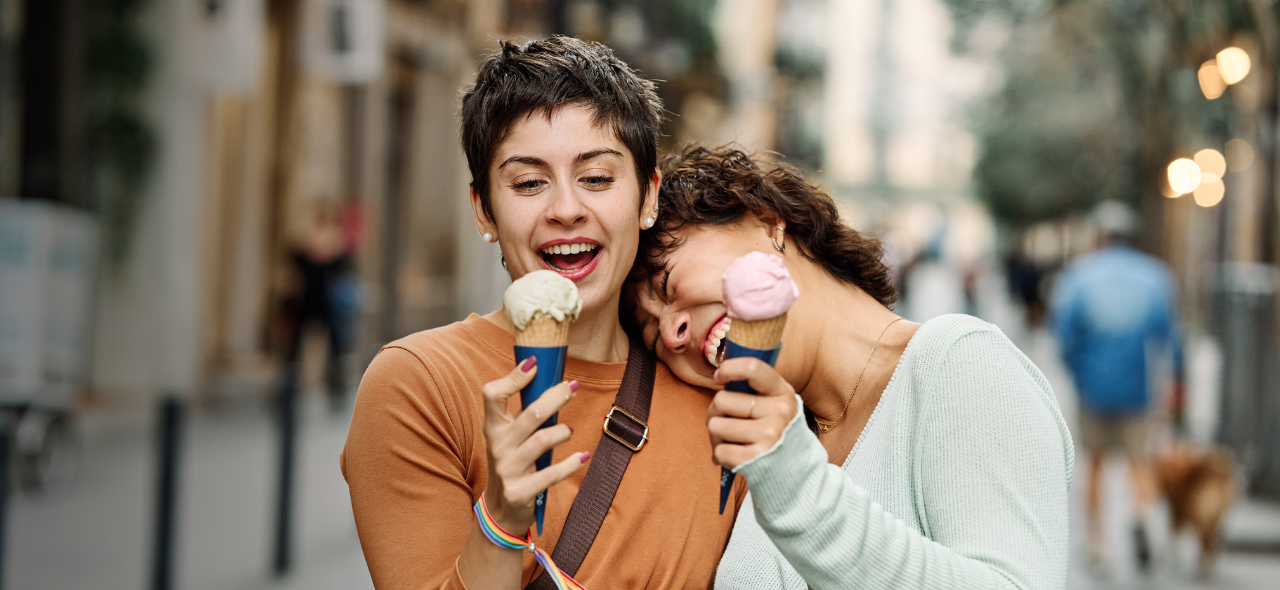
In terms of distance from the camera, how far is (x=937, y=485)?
5.92ft

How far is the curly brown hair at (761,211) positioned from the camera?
212 cm

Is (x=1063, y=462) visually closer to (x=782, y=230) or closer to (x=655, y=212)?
(x=782, y=230)

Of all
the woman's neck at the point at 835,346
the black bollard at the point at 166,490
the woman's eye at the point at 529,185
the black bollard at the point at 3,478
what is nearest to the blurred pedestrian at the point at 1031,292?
the black bollard at the point at 166,490

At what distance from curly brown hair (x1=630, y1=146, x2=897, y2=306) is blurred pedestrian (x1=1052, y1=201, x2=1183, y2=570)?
5547 mm

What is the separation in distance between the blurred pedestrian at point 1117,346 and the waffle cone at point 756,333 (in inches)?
246

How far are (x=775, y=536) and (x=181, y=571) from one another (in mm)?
5042

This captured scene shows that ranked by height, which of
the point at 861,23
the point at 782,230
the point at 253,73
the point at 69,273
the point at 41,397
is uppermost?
the point at 861,23

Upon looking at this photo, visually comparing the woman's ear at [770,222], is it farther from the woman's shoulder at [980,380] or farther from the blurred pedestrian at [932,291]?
the blurred pedestrian at [932,291]

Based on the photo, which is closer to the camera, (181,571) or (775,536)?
(775,536)

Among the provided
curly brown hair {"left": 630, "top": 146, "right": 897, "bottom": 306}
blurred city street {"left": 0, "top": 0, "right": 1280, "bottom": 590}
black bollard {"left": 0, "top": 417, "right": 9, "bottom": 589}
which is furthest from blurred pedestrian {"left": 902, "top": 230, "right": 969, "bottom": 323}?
curly brown hair {"left": 630, "top": 146, "right": 897, "bottom": 306}

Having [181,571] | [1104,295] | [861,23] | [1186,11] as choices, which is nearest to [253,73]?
[181,571]

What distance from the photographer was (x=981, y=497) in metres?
1.75

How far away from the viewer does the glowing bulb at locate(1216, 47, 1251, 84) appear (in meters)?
9.53

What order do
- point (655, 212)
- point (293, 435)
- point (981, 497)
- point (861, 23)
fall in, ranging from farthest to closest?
1. point (861, 23)
2. point (293, 435)
3. point (655, 212)
4. point (981, 497)
